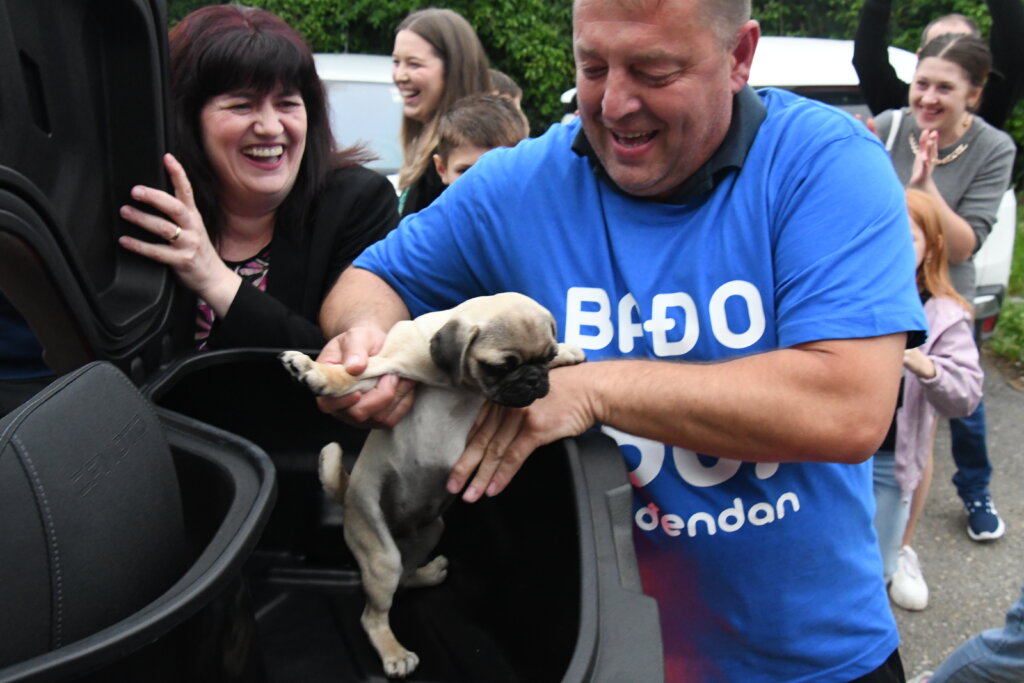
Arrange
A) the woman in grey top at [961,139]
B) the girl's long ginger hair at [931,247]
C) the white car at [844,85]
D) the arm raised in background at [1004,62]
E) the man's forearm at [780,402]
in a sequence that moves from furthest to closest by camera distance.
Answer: the white car at [844,85] → the arm raised in background at [1004,62] → the woman in grey top at [961,139] → the girl's long ginger hair at [931,247] → the man's forearm at [780,402]

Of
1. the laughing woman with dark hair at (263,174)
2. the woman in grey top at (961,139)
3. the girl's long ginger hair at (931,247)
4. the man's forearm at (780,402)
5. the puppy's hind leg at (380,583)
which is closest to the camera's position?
the man's forearm at (780,402)

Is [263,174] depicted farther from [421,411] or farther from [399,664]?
[399,664]

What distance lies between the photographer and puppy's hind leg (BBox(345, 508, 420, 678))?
1783mm

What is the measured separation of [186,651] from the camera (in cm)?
128

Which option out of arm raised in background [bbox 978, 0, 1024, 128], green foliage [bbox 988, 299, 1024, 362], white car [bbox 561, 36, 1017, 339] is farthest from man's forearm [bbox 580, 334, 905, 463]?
green foliage [bbox 988, 299, 1024, 362]

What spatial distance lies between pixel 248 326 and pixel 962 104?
3.34 metres

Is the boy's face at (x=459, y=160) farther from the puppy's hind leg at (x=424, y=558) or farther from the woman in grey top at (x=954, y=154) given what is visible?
the puppy's hind leg at (x=424, y=558)

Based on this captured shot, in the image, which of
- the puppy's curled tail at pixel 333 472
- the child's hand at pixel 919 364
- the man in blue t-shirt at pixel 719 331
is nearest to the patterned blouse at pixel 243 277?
the puppy's curled tail at pixel 333 472

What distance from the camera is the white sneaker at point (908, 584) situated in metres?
3.74

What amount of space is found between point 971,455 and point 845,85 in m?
2.70

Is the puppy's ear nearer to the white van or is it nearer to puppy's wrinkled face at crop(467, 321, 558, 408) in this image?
puppy's wrinkled face at crop(467, 321, 558, 408)

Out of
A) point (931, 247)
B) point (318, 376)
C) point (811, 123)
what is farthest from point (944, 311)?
point (318, 376)

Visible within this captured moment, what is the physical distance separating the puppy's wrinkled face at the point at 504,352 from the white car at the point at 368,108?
13.7 feet

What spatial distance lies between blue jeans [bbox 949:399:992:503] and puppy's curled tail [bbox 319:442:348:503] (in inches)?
130
